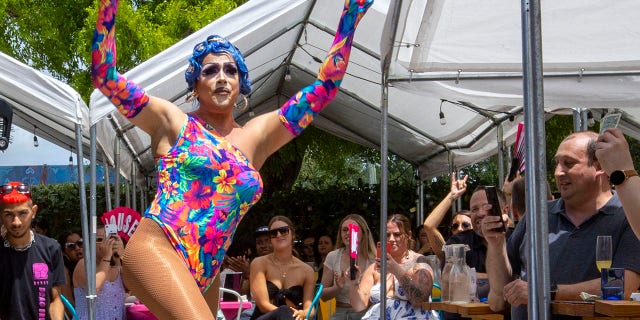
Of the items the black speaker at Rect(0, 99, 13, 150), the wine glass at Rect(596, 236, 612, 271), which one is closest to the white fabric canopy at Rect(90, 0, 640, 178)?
the black speaker at Rect(0, 99, 13, 150)

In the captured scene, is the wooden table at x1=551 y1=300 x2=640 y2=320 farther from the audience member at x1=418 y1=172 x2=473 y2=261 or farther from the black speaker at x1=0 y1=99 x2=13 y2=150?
the black speaker at x1=0 y1=99 x2=13 y2=150

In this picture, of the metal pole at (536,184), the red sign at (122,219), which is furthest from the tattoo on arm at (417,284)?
the metal pole at (536,184)

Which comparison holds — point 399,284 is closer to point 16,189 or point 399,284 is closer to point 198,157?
point 16,189

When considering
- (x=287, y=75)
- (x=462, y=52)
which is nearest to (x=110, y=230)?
(x=462, y=52)

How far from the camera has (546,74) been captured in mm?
6258

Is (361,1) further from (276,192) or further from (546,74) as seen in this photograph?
(276,192)

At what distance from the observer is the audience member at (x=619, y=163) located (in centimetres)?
328

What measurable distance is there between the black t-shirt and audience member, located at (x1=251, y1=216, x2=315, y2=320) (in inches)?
74.2

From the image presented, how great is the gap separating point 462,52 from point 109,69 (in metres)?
3.48

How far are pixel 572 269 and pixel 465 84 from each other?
262cm

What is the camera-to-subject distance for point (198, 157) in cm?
356

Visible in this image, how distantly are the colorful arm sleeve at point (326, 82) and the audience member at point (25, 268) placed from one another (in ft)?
12.7

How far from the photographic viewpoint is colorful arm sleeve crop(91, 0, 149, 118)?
3.51 metres

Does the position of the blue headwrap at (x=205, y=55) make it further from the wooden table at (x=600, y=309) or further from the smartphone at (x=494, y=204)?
the wooden table at (x=600, y=309)
